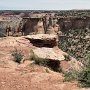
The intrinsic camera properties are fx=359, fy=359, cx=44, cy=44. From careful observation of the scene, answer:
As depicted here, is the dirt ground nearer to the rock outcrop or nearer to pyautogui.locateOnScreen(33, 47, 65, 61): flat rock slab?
pyautogui.locateOnScreen(33, 47, 65, 61): flat rock slab

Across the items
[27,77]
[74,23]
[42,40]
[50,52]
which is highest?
[27,77]

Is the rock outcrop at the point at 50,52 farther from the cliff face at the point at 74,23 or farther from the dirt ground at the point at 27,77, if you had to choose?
the cliff face at the point at 74,23

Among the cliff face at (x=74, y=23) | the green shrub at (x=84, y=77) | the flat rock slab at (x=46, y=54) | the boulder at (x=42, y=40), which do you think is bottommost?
the cliff face at (x=74, y=23)

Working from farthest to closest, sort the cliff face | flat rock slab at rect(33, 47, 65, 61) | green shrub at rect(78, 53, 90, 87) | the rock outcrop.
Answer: the cliff face < the rock outcrop < flat rock slab at rect(33, 47, 65, 61) < green shrub at rect(78, 53, 90, 87)

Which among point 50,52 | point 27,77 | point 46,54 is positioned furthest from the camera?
point 50,52

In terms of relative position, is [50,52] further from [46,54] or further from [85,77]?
[85,77]

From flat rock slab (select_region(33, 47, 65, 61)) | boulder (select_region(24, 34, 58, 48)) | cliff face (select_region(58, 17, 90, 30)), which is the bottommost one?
cliff face (select_region(58, 17, 90, 30))

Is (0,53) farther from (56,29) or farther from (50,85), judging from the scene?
(56,29)

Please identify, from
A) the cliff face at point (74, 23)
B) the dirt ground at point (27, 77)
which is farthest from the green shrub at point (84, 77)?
the cliff face at point (74, 23)

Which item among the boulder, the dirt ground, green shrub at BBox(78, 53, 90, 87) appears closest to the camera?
the dirt ground

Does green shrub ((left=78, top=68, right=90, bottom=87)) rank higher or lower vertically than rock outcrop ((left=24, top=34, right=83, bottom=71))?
higher

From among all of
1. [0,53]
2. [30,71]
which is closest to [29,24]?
[0,53]

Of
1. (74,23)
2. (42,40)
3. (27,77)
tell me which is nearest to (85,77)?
(27,77)

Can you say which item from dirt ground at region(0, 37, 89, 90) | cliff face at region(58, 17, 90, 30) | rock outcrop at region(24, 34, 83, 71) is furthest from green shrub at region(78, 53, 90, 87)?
cliff face at region(58, 17, 90, 30)
